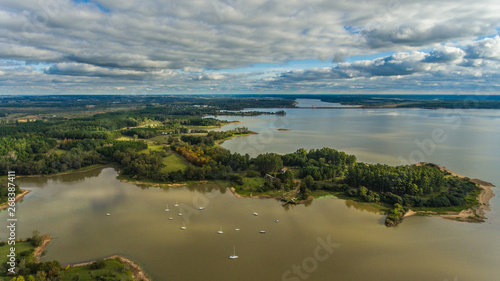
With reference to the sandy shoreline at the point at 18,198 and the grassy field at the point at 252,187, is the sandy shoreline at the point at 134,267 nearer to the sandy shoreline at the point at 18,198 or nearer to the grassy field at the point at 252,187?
the grassy field at the point at 252,187

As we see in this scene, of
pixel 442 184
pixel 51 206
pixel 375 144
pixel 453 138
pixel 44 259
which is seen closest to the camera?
pixel 44 259

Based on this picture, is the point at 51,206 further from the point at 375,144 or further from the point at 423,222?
the point at 375,144

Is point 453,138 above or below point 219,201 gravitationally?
above

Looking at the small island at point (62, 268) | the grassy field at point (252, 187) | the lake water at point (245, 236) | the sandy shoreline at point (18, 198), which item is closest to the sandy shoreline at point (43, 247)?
the small island at point (62, 268)

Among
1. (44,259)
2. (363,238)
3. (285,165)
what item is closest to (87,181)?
(44,259)

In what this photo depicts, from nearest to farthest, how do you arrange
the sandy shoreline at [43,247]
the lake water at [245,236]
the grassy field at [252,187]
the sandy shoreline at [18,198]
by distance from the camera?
the lake water at [245,236], the sandy shoreline at [43,247], the sandy shoreline at [18,198], the grassy field at [252,187]

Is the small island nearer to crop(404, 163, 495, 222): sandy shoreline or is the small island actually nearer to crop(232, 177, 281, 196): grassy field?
crop(232, 177, 281, 196): grassy field
